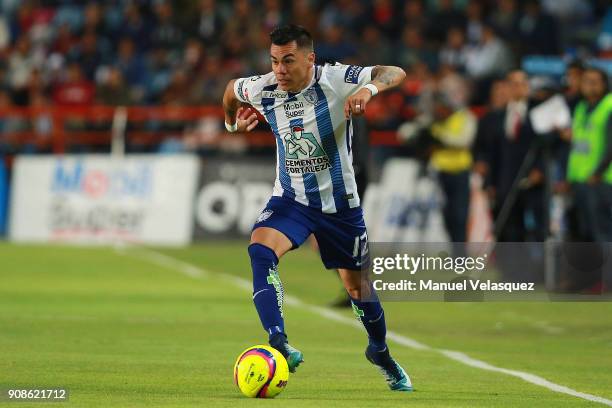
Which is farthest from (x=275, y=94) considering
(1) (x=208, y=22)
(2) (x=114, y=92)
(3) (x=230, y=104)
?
(1) (x=208, y=22)

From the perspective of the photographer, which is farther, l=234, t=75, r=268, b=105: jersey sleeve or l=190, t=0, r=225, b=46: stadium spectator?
l=190, t=0, r=225, b=46: stadium spectator

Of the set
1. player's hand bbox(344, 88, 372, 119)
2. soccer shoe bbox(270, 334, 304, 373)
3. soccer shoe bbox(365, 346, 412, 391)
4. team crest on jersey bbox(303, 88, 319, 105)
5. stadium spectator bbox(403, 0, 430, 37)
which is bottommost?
soccer shoe bbox(365, 346, 412, 391)

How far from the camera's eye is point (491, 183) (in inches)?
777

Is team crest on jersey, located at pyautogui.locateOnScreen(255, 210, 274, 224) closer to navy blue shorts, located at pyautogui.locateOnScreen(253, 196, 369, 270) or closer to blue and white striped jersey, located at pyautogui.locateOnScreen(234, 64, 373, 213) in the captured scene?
navy blue shorts, located at pyautogui.locateOnScreen(253, 196, 369, 270)

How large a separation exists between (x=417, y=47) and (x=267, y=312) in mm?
19528

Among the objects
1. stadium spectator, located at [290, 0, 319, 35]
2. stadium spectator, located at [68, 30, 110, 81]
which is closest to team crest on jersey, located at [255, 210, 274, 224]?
stadium spectator, located at [290, 0, 319, 35]

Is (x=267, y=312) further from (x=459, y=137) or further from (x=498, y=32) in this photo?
(x=498, y=32)

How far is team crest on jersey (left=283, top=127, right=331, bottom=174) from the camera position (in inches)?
372

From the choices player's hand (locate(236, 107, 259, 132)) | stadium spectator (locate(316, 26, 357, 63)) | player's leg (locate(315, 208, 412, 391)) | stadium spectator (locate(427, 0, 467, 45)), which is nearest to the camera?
player's leg (locate(315, 208, 412, 391))

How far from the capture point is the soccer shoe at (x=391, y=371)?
9203 millimetres

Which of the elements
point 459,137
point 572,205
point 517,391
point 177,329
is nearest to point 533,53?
point 459,137

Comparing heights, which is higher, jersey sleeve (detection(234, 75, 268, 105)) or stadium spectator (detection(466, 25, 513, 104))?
stadium spectator (detection(466, 25, 513, 104))

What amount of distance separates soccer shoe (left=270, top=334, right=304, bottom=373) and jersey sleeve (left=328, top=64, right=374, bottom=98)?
1692 mm

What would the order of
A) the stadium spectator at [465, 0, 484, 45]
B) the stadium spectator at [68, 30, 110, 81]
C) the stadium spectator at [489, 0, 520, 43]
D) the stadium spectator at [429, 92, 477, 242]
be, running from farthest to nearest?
the stadium spectator at [68, 30, 110, 81], the stadium spectator at [465, 0, 484, 45], the stadium spectator at [489, 0, 520, 43], the stadium spectator at [429, 92, 477, 242]
